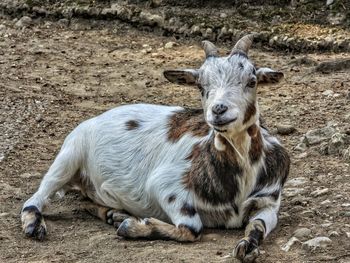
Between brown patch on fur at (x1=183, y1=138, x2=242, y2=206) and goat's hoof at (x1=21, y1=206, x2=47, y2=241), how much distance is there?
1.03 meters

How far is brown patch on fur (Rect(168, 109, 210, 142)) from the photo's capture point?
6594 mm

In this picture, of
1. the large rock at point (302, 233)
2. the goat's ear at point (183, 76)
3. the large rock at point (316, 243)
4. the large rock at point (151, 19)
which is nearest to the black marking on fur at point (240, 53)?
the goat's ear at point (183, 76)

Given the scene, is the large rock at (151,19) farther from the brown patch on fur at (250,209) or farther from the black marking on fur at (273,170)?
the brown patch on fur at (250,209)

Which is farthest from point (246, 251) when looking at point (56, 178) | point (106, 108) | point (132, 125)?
point (106, 108)

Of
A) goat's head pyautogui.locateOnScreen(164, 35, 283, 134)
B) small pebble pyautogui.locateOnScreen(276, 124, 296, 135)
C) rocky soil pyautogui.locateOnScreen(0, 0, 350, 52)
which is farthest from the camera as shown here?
rocky soil pyautogui.locateOnScreen(0, 0, 350, 52)

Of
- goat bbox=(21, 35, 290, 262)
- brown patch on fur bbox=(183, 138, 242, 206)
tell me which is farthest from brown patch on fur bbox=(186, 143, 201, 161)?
brown patch on fur bbox=(183, 138, 242, 206)

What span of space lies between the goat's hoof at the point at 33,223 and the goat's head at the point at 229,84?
1.32 m

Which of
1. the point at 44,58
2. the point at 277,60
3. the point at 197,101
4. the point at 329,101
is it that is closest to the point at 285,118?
the point at 329,101

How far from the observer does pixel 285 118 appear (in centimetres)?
867

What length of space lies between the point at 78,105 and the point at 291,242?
13.6 ft

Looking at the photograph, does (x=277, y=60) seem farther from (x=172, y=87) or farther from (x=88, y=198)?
(x=88, y=198)

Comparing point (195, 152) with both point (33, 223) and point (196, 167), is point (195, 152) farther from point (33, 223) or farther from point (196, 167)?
A: point (33, 223)

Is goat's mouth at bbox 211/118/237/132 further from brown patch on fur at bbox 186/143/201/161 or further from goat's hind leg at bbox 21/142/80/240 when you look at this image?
goat's hind leg at bbox 21/142/80/240

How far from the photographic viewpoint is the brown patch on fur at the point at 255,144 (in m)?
6.19
